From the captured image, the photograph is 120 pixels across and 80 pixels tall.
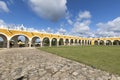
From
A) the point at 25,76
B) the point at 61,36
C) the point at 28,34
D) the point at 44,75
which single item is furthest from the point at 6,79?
the point at 61,36

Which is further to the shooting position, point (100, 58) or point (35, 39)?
point (35, 39)

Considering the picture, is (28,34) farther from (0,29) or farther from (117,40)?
(117,40)

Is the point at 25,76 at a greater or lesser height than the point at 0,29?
lesser

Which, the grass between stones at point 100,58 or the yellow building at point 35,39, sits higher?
the yellow building at point 35,39

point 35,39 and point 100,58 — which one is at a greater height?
point 35,39

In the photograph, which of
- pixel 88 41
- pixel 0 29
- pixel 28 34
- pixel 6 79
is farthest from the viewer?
pixel 88 41

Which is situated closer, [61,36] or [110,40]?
[61,36]

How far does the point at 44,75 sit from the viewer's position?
6074 millimetres

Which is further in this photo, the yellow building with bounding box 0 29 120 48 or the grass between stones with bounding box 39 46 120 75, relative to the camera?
the yellow building with bounding box 0 29 120 48

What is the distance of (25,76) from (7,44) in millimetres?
27712

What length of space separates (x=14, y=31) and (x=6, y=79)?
28.9 meters

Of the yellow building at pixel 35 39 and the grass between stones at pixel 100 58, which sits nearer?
the grass between stones at pixel 100 58

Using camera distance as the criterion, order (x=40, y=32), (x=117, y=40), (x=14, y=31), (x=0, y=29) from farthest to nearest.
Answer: (x=117, y=40) → (x=40, y=32) → (x=14, y=31) → (x=0, y=29)

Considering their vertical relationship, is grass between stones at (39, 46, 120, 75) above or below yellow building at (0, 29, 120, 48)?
→ below
